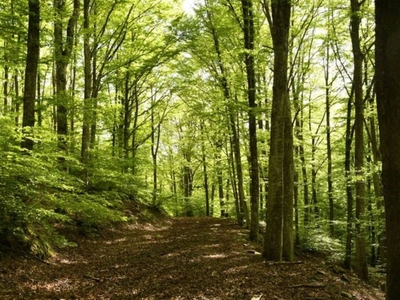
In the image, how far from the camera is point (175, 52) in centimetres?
1606

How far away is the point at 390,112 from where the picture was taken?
3754mm

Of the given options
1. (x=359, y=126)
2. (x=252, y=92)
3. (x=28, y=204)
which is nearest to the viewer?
(x=28, y=204)

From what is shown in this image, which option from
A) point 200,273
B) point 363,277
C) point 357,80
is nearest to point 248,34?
point 357,80

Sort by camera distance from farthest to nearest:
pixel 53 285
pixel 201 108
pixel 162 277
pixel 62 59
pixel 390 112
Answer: pixel 201 108, pixel 62 59, pixel 162 277, pixel 53 285, pixel 390 112

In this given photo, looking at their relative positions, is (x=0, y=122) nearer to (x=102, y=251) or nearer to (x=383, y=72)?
(x=102, y=251)

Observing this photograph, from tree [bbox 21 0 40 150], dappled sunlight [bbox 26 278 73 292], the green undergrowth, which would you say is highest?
tree [bbox 21 0 40 150]

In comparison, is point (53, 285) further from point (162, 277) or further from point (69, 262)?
point (69, 262)

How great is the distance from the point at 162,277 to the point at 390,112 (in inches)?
223

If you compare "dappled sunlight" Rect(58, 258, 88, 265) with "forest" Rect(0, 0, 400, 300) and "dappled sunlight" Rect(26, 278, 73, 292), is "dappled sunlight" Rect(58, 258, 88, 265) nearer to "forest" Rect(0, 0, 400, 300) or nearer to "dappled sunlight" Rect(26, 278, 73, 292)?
"forest" Rect(0, 0, 400, 300)

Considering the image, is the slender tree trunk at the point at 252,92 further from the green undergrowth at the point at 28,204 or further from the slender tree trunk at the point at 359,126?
the green undergrowth at the point at 28,204

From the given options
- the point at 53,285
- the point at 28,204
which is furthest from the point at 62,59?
the point at 53,285

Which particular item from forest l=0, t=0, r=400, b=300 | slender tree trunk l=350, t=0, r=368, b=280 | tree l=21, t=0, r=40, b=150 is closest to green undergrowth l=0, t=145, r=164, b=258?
forest l=0, t=0, r=400, b=300

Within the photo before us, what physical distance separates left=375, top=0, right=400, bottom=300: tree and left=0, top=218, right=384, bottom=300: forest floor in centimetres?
268

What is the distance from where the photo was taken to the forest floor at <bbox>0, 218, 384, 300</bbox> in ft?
20.2
